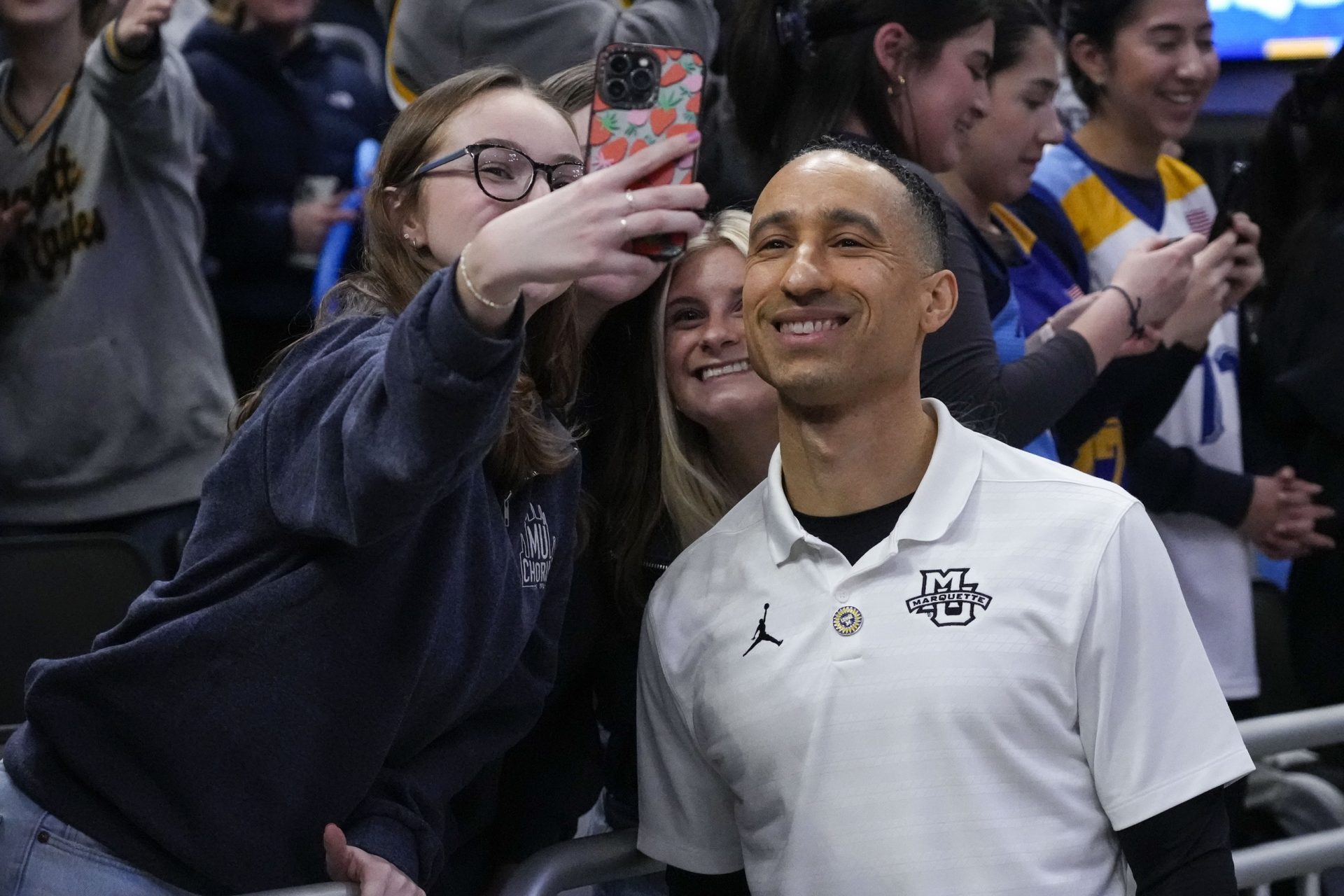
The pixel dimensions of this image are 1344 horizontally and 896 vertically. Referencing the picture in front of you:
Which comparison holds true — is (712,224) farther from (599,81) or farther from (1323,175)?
(1323,175)

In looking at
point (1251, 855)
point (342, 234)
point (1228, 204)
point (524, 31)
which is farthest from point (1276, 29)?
point (1251, 855)

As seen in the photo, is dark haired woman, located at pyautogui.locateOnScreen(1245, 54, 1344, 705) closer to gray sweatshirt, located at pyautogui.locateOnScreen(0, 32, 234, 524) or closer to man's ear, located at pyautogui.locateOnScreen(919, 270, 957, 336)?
man's ear, located at pyautogui.locateOnScreen(919, 270, 957, 336)

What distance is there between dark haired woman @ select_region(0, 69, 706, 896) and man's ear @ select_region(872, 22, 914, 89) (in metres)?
0.90

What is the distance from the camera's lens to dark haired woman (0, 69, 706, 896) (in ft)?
5.95

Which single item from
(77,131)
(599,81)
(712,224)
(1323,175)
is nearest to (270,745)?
(599,81)

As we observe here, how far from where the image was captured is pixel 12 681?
316cm

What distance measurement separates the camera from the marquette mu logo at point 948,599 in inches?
86.2

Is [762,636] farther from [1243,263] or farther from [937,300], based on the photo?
[1243,263]

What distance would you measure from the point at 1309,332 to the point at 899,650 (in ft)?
7.14

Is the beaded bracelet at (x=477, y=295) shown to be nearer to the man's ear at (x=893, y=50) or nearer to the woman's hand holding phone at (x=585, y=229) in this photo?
the woman's hand holding phone at (x=585, y=229)

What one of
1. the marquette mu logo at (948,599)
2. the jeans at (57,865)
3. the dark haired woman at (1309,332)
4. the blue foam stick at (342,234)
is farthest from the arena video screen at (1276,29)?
the jeans at (57,865)

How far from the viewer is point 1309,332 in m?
3.94

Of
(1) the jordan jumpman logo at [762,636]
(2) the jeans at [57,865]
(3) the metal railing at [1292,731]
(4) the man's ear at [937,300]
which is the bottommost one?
(3) the metal railing at [1292,731]

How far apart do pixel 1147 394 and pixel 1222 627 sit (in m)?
0.55
